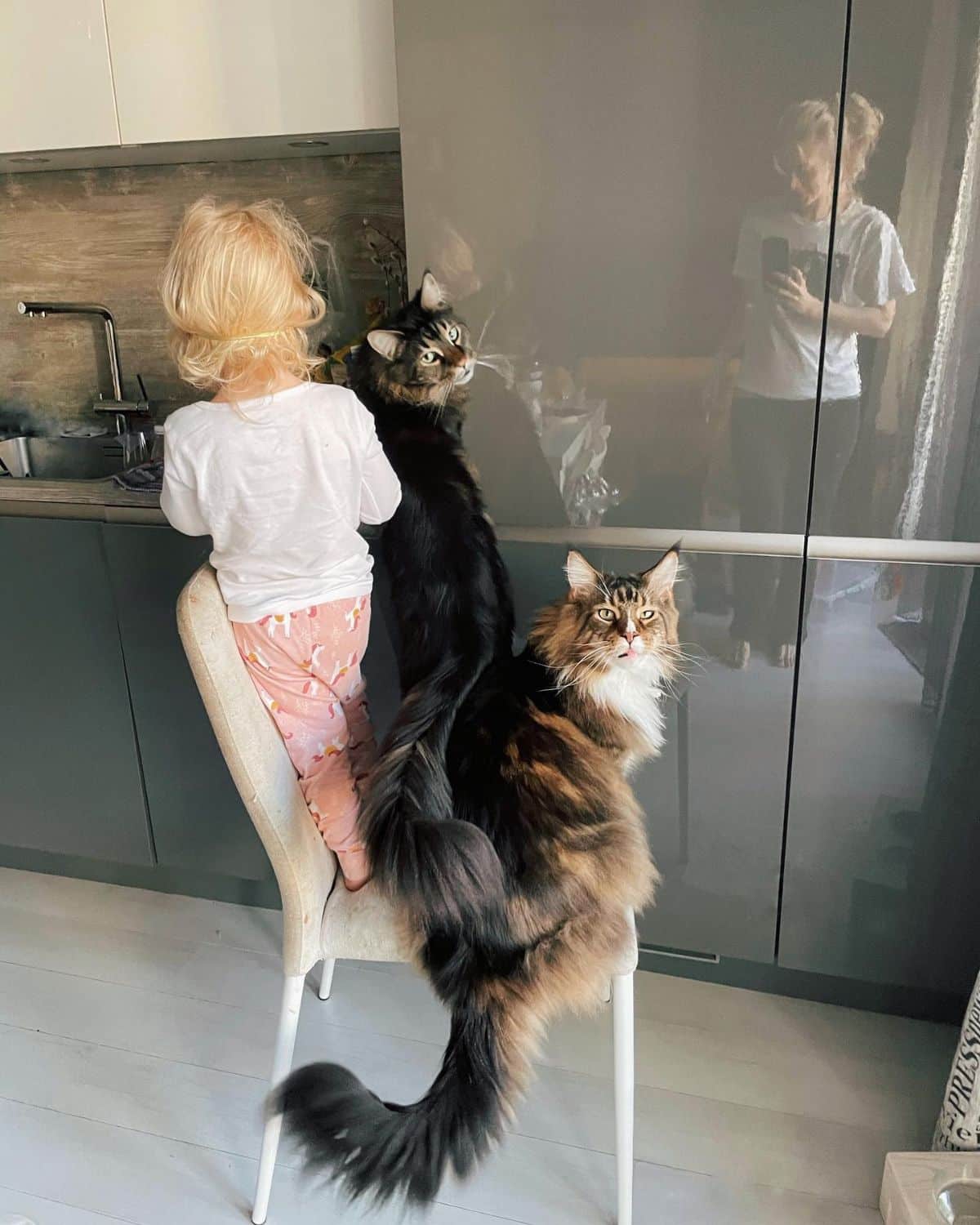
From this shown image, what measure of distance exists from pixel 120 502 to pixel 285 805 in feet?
2.69

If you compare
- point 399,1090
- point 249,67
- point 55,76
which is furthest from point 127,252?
point 399,1090

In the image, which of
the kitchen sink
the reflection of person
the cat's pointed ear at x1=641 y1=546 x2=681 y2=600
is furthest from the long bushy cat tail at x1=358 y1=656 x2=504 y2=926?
the kitchen sink

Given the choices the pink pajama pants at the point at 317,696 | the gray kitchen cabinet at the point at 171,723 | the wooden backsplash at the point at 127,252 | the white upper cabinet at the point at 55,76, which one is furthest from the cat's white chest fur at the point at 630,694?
the white upper cabinet at the point at 55,76

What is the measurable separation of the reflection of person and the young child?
1.80 feet

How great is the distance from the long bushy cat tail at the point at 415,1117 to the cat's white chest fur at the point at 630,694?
0.43 metres

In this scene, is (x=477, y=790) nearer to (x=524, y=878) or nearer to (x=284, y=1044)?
(x=524, y=878)

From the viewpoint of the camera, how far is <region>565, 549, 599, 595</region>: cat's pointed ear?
131cm

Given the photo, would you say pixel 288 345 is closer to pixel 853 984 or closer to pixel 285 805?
pixel 285 805

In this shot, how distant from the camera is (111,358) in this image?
7.50 ft

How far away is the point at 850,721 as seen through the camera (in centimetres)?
153

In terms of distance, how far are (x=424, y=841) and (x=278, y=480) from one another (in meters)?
0.50

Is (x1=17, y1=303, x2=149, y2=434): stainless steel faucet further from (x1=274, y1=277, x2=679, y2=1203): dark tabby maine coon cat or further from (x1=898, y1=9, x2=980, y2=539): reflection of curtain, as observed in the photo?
(x1=898, y1=9, x2=980, y2=539): reflection of curtain

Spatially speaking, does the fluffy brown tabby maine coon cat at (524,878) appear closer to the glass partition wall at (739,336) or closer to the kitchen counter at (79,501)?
the glass partition wall at (739,336)

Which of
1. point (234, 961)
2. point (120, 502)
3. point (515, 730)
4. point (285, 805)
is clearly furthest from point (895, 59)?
point (234, 961)
